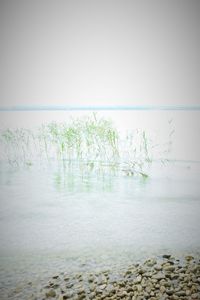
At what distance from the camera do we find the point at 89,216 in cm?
184

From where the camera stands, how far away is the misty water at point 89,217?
158cm

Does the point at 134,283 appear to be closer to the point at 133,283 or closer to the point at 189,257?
the point at 133,283

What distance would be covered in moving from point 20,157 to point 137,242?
3.82ft

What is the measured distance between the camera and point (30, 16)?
217 cm

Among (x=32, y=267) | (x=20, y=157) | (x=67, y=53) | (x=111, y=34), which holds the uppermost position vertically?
(x=111, y=34)

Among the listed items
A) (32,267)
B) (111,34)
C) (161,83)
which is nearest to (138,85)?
(161,83)

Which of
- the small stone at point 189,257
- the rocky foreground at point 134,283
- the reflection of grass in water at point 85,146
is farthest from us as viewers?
the reflection of grass in water at point 85,146

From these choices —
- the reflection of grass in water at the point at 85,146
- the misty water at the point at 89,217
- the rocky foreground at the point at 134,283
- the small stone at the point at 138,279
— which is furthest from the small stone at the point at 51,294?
the reflection of grass in water at the point at 85,146

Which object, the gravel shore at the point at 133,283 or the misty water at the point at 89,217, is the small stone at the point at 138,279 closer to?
the gravel shore at the point at 133,283

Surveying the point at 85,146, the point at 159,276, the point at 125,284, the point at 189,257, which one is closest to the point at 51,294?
the point at 125,284

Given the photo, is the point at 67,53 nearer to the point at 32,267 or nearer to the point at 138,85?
the point at 138,85

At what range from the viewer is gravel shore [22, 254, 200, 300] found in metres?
1.34

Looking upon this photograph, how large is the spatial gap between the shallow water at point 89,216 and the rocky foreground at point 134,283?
0.27ft

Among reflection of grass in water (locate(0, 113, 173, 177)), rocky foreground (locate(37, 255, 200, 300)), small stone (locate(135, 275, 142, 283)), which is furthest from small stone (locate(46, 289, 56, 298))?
reflection of grass in water (locate(0, 113, 173, 177))
